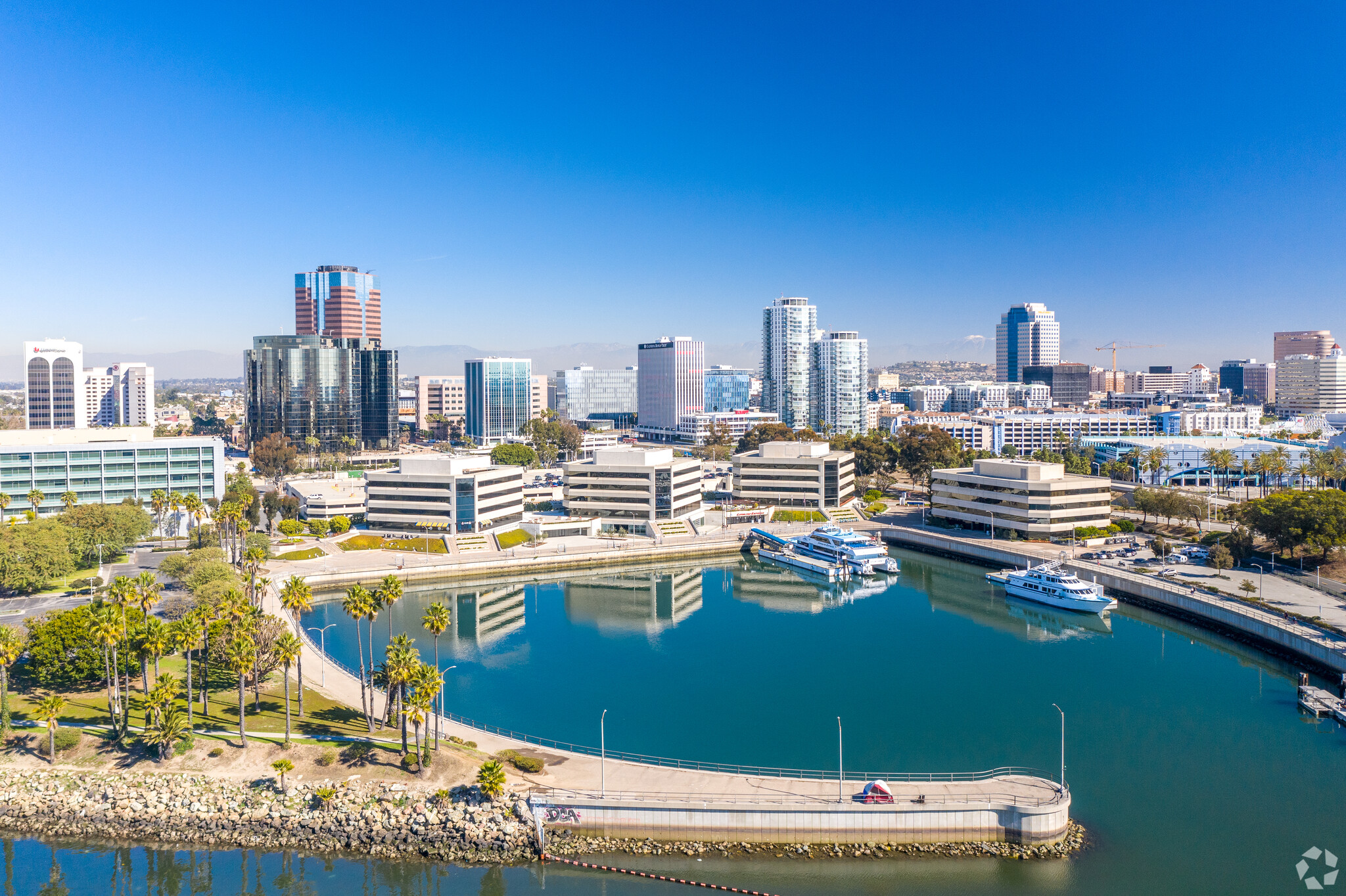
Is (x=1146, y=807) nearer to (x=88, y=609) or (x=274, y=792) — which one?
(x=274, y=792)

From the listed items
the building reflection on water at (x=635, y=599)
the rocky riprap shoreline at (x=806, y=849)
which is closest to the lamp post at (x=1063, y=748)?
the rocky riprap shoreline at (x=806, y=849)

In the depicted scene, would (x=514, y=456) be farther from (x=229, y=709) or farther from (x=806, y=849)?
(x=806, y=849)

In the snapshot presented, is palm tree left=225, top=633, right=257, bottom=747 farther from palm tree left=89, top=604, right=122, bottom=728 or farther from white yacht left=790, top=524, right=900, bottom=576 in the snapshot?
white yacht left=790, top=524, right=900, bottom=576

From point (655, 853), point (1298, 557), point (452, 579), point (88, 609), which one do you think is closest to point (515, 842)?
point (655, 853)

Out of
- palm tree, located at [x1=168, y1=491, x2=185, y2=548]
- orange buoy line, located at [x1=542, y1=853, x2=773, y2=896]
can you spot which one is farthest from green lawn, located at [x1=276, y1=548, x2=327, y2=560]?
orange buoy line, located at [x1=542, y1=853, x2=773, y2=896]

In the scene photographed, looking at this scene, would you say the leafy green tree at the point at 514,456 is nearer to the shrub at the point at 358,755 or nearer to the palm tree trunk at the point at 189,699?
the palm tree trunk at the point at 189,699

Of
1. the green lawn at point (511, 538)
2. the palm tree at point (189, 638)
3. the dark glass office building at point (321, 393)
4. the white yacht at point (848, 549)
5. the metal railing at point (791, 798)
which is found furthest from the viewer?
the dark glass office building at point (321, 393)
